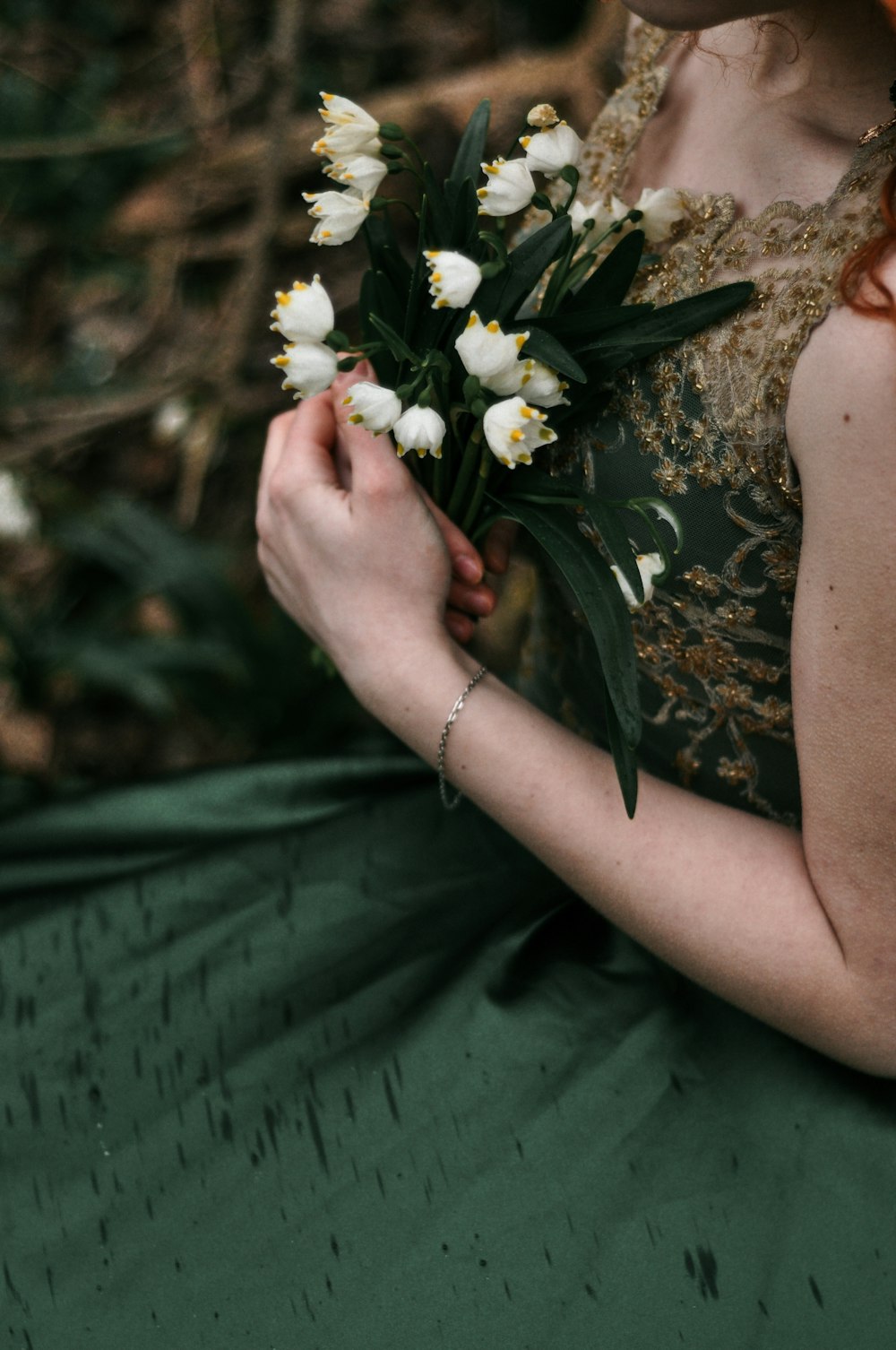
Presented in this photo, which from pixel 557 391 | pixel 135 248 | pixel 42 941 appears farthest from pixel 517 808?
pixel 135 248

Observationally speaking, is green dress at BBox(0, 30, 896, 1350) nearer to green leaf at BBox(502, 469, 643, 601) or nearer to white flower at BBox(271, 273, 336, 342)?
green leaf at BBox(502, 469, 643, 601)

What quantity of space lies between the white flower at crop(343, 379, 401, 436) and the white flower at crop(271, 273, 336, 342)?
2.2 inches

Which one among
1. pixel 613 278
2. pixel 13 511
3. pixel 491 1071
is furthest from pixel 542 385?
pixel 13 511

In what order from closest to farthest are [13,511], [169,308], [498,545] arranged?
[498,545] → [13,511] → [169,308]

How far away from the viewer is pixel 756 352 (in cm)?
76

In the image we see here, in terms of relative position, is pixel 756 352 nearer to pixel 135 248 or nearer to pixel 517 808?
pixel 517 808

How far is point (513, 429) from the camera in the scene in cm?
75

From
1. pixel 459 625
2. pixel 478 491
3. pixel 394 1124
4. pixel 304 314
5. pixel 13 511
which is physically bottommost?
pixel 13 511

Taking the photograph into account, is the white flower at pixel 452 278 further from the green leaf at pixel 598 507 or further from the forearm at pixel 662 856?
the forearm at pixel 662 856

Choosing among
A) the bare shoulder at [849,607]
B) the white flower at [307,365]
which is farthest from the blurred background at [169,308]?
the bare shoulder at [849,607]

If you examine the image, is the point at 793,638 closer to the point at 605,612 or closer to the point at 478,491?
the point at 605,612

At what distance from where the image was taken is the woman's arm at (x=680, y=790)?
691mm

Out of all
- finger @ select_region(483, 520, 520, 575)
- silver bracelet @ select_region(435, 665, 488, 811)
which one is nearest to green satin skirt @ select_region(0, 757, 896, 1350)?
silver bracelet @ select_region(435, 665, 488, 811)

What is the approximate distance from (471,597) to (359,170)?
0.34 m
